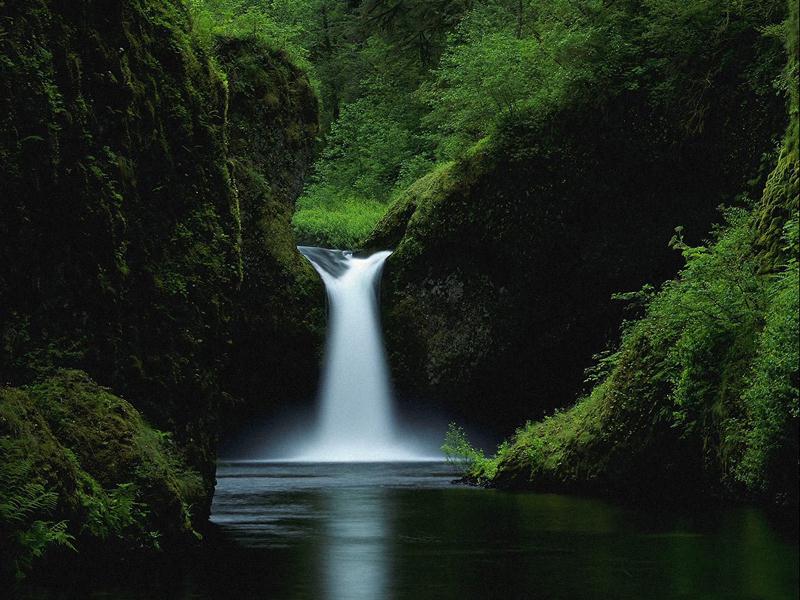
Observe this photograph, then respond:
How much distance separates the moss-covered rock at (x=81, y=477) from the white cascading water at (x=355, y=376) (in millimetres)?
12962

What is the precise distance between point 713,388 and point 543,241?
10638mm

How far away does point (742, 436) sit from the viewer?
35.2ft

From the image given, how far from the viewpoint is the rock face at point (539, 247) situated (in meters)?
21.6

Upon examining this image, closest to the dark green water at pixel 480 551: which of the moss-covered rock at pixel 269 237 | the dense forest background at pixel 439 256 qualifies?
the dense forest background at pixel 439 256

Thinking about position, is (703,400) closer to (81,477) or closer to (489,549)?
(489,549)

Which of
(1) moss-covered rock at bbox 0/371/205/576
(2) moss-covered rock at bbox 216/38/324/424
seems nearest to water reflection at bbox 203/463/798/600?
(1) moss-covered rock at bbox 0/371/205/576

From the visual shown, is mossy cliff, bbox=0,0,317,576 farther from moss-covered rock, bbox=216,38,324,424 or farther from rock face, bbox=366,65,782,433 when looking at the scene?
rock face, bbox=366,65,782,433

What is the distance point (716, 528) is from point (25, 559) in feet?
19.9

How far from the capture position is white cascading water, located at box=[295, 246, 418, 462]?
75.4 feet

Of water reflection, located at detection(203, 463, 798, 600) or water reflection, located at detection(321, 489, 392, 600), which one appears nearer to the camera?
water reflection, located at detection(203, 463, 798, 600)

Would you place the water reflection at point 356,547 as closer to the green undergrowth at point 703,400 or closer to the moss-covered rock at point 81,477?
the moss-covered rock at point 81,477

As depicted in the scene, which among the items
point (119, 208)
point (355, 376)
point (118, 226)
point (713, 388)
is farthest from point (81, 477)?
point (355, 376)

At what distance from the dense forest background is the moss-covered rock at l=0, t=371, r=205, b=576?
1.0 inches

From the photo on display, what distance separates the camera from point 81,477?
8.44 m
